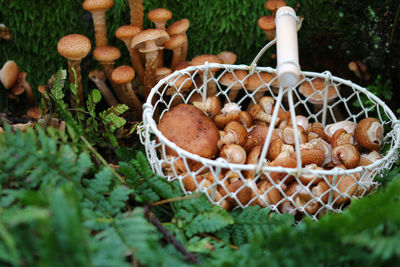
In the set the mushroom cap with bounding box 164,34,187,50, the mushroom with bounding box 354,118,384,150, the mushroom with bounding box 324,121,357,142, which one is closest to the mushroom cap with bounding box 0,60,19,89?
the mushroom cap with bounding box 164,34,187,50

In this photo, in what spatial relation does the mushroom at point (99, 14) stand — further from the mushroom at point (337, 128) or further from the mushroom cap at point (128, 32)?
the mushroom at point (337, 128)

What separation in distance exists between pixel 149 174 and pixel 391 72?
81.9 inches

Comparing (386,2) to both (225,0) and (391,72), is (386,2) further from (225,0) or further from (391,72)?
(225,0)

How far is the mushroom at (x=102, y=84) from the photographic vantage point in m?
2.58

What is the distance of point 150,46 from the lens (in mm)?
2350

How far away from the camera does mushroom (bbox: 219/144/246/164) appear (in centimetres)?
181

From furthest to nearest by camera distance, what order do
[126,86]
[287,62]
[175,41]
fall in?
[126,86] → [175,41] → [287,62]

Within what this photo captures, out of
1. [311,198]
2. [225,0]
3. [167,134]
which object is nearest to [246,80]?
[225,0]

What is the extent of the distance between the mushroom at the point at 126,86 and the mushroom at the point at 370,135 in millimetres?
1460

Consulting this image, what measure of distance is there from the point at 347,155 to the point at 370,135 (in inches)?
9.6

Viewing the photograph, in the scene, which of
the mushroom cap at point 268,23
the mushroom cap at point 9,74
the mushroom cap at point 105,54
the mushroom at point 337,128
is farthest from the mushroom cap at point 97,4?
the mushroom at point 337,128

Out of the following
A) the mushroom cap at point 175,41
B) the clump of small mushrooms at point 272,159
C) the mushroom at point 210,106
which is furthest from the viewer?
the mushroom cap at point 175,41

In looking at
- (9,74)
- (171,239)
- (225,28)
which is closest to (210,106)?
(225,28)

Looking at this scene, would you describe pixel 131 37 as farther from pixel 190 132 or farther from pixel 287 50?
pixel 287 50
